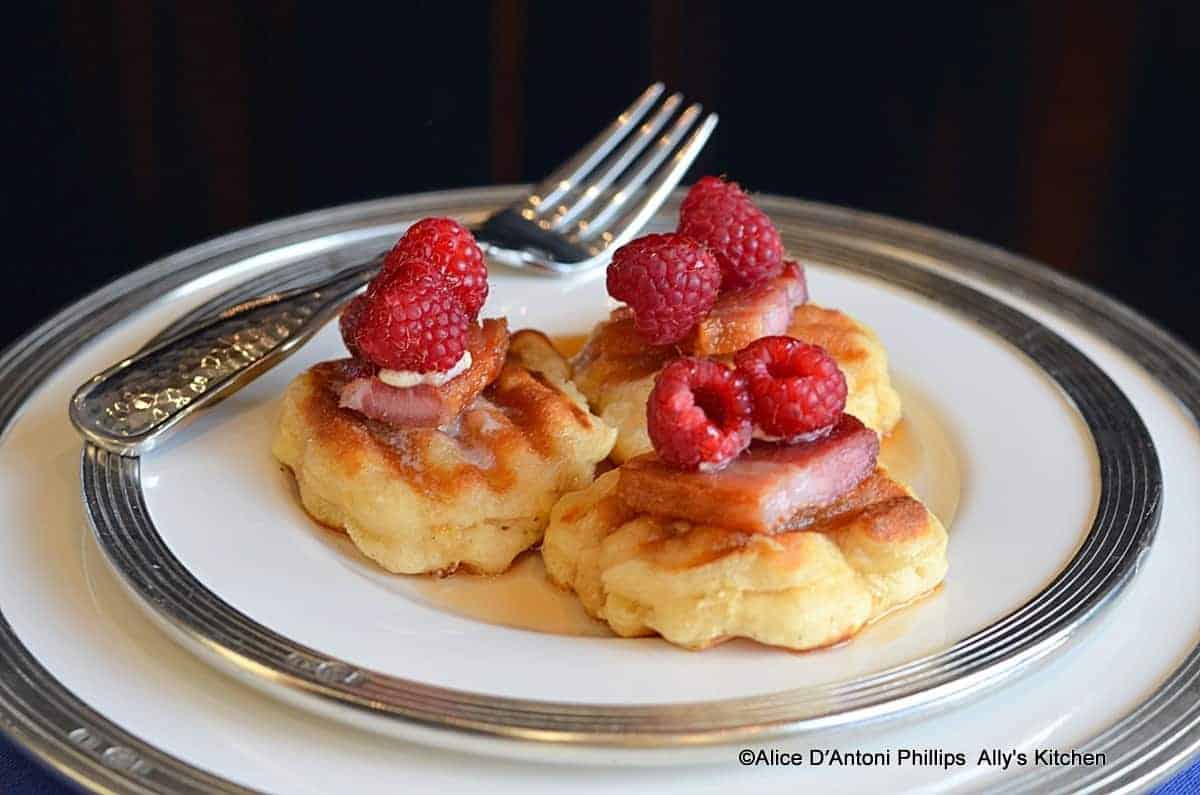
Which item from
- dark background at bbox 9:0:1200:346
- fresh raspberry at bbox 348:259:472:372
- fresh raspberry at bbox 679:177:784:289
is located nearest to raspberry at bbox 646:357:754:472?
fresh raspberry at bbox 348:259:472:372

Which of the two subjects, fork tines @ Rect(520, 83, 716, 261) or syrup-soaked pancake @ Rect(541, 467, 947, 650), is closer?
syrup-soaked pancake @ Rect(541, 467, 947, 650)

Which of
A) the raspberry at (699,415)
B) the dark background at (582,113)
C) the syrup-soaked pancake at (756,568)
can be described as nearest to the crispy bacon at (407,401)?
the syrup-soaked pancake at (756,568)

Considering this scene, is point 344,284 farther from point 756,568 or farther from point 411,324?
point 756,568

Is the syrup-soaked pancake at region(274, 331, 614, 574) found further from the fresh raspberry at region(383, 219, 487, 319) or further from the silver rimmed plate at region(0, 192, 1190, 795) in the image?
the fresh raspberry at region(383, 219, 487, 319)

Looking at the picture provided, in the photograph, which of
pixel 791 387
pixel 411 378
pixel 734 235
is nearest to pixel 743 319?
pixel 734 235

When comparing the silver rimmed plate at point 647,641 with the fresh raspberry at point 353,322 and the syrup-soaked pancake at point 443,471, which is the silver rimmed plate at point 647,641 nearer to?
the syrup-soaked pancake at point 443,471
